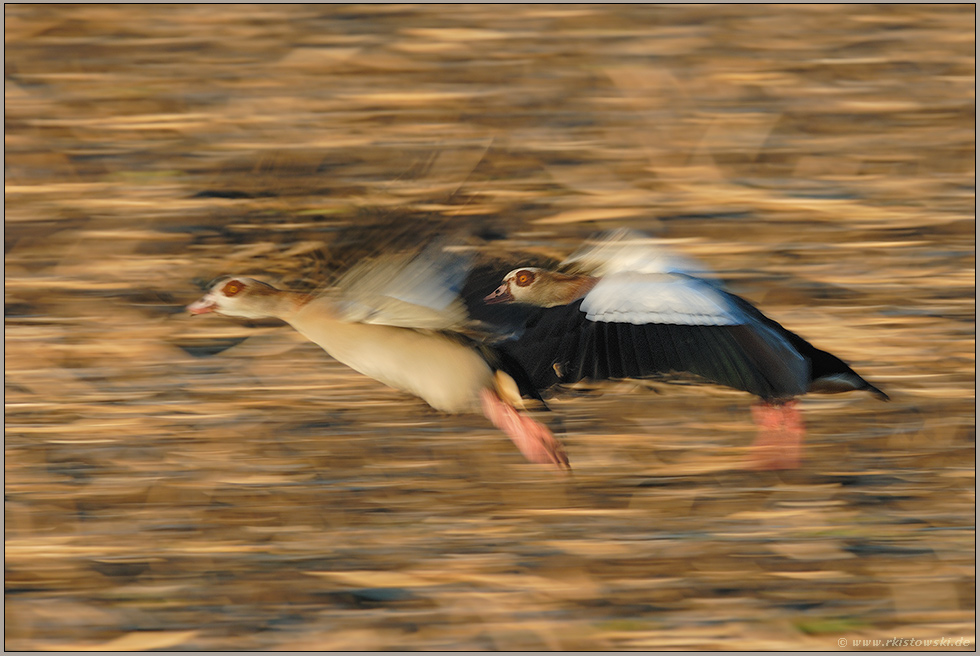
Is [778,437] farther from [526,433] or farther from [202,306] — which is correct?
[202,306]

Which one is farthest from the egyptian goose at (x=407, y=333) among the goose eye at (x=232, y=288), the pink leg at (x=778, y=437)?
the pink leg at (x=778, y=437)

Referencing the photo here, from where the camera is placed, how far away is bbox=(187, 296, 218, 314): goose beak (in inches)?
35.3

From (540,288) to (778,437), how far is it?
13.5 inches

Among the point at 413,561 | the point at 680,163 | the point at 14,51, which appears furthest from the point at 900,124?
the point at 14,51

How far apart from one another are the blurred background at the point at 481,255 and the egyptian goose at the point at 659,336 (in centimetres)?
3

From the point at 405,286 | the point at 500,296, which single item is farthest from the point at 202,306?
the point at 500,296

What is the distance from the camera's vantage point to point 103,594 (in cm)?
93

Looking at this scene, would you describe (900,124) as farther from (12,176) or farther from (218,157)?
(12,176)

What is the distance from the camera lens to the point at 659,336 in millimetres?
860

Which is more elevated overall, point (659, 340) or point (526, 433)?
point (659, 340)

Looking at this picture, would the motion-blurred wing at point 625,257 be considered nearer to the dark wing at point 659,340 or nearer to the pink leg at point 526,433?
the dark wing at point 659,340

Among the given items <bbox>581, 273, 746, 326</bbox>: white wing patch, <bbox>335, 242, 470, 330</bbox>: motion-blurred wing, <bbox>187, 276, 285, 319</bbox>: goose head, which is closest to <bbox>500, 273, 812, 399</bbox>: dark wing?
<bbox>581, 273, 746, 326</bbox>: white wing patch

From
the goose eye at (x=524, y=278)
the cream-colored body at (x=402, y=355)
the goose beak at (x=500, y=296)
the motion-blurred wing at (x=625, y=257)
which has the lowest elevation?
the cream-colored body at (x=402, y=355)

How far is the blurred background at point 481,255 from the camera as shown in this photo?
904mm
